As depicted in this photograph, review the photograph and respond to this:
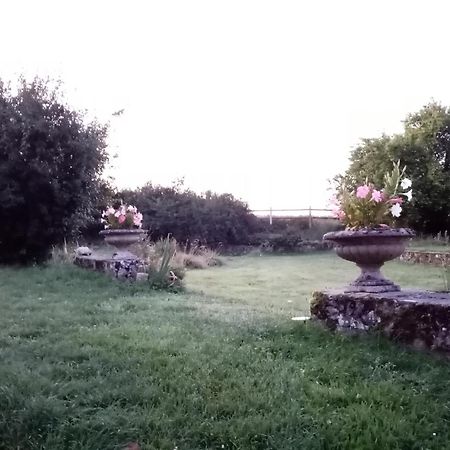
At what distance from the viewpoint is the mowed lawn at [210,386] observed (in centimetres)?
243

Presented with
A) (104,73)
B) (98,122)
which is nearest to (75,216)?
(98,122)

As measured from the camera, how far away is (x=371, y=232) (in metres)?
4.13

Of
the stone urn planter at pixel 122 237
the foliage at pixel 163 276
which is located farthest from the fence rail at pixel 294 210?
the foliage at pixel 163 276

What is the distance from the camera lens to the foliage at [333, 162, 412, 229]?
14.4ft

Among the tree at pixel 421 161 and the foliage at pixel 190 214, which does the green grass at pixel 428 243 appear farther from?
the foliage at pixel 190 214

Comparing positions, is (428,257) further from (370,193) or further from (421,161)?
(370,193)

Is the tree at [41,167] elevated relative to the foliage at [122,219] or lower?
elevated

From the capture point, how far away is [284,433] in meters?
2.43

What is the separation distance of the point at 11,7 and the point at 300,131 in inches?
528

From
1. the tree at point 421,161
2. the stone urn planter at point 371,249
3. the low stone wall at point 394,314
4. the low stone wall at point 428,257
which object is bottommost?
the low stone wall at point 428,257

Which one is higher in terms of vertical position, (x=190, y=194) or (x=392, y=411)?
(x=190, y=194)

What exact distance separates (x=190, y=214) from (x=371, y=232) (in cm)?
1595

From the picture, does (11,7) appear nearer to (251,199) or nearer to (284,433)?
(284,433)

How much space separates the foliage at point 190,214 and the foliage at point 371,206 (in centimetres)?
1511
